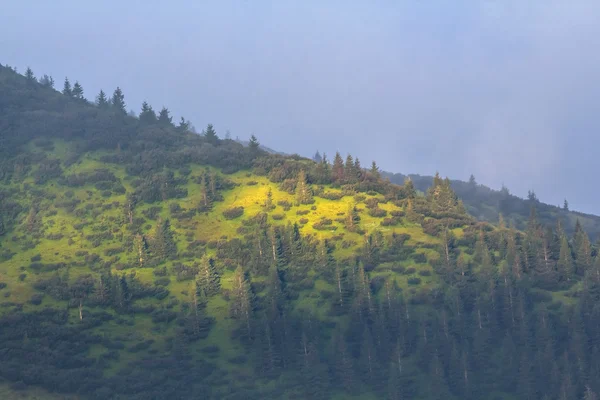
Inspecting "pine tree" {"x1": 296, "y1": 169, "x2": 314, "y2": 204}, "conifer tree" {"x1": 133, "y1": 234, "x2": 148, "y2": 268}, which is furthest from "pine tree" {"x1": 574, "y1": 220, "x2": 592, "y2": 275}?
"conifer tree" {"x1": 133, "y1": 234, "x2": 148, "y2": 268}

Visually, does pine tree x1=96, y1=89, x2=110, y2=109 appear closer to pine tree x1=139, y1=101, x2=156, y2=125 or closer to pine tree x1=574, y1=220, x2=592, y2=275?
pine tree x1=139, y1=101, x2=156, y2=125

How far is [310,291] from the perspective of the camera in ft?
289

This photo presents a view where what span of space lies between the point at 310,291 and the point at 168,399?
A: 2418 cm

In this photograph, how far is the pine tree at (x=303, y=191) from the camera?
103125 millimetres

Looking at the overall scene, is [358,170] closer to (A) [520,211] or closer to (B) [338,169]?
(B) [338,169]

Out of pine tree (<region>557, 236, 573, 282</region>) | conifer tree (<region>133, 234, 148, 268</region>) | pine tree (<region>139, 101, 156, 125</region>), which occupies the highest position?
pine tree (<region>139, 101, 156, 125</region>)

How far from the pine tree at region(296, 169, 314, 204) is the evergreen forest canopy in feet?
0.89

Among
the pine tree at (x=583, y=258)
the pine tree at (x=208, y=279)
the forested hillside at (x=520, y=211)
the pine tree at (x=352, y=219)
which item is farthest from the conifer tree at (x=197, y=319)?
the forested hillside at (x=520, y=211)

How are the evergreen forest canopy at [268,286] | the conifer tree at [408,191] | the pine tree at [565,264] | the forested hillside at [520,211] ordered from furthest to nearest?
the forested hillside at [520,211] < the conifer tree at [408,191] < the pine tree at [565,264] < the evergreen forest canopy at [268,286]

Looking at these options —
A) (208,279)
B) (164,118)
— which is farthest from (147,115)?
(208,279)

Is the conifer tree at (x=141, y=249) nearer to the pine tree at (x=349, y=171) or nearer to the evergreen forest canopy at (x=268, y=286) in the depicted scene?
the evergreen forest canopy at (x=268, y=286)

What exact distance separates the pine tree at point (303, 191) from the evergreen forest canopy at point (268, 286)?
272mm

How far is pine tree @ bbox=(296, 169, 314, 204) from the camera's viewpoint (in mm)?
103125

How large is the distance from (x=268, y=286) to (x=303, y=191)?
21.1 metres
